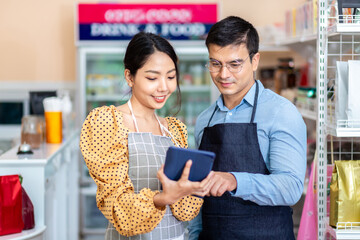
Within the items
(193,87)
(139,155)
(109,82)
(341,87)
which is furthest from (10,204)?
(193,87)

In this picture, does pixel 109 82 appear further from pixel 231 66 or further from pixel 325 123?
pixel 231 66

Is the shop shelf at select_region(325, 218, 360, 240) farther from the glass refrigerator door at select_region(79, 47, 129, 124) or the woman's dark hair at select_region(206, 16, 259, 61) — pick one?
the glass refrigerator door at select_region(79, 47, 129, 124)

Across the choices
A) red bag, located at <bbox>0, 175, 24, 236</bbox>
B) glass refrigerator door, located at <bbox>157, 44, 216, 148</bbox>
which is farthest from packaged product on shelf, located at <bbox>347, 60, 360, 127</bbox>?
glass refrigerator door, located at <bbox>157, 44, 216, 148</bbox>

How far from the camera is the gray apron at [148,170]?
185 cm

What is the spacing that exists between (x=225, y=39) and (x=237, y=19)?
0.12 m

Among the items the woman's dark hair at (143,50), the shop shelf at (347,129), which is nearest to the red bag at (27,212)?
the woman's dark hair at (143,50)

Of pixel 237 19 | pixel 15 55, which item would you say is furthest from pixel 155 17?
pixel 237 19

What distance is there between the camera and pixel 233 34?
203 cm

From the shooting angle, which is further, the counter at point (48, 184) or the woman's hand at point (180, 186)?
the counter at point (48, 184)

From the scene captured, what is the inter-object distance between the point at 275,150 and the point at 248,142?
0.12 metres

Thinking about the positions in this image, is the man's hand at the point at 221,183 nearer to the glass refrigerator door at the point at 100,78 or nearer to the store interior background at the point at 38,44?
the glass refrigerator door at the point at 100,78

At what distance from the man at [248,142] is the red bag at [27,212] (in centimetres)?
121

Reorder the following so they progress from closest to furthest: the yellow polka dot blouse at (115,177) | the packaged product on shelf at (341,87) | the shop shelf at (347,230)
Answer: the yellow polka dot blouse at (115,177), the shop shelf at (347,230), the packaged product on shelf at (341,87)

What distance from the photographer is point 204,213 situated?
85.4 inches
